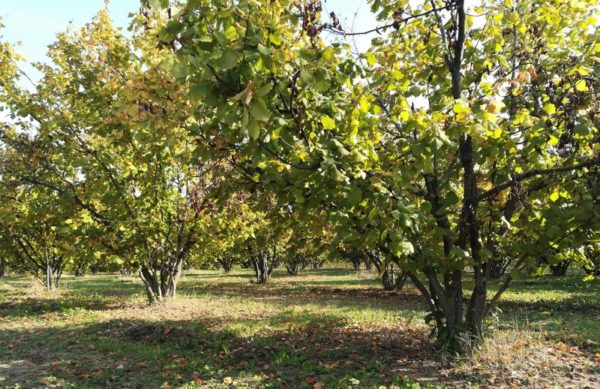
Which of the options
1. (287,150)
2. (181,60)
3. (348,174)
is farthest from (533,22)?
(181,60)

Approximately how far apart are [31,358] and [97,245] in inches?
174

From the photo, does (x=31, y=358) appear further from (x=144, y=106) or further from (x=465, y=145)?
(x=465, y=145)

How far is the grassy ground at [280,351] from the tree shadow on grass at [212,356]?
0.02 meters

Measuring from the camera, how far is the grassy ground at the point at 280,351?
539 centimetres

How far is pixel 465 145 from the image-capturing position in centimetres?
575

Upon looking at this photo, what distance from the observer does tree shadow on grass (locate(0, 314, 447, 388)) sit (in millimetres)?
5609

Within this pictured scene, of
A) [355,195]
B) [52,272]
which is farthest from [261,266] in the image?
[355,195]

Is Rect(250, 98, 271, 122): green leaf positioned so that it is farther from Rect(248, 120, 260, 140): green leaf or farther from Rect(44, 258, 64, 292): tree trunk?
Rect(44, 258, 64, 292): tree trunk

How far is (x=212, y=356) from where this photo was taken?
6.84 meters

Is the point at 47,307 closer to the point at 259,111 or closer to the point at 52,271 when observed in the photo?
the point at 52,271

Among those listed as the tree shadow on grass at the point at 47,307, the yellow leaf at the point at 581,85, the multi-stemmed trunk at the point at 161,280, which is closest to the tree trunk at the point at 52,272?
the tree shadow on grass at the point at 47,307

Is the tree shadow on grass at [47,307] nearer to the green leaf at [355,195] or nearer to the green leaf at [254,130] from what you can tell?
the green leaf at [355,195]

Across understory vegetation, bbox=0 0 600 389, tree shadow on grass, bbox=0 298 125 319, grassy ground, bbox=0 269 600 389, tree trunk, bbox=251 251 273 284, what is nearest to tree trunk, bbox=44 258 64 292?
tree shadow on grass, bbox=0 298 125 319

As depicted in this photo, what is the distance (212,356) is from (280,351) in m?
1.12
